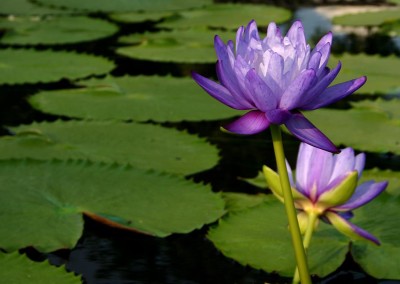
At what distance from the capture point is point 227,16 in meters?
4.01

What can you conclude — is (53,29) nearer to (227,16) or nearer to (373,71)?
(227,16)

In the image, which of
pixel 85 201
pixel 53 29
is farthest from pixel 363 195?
pixel 53 29

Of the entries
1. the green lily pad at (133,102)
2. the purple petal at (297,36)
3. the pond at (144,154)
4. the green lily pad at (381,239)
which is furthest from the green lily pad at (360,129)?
the purple petal at (297,36)

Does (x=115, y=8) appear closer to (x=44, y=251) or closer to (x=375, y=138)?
(x=375, y=138)

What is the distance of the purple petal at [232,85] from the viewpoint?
827mm

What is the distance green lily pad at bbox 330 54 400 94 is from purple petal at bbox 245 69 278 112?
1788mm

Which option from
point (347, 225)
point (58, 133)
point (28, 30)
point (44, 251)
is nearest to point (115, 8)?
point (28, 30)

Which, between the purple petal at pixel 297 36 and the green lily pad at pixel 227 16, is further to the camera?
the green lily pad at pixel 227 16

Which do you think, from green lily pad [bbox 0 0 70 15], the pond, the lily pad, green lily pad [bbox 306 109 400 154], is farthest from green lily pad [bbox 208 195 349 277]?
green lily pad [bbox 0 0 70 15]

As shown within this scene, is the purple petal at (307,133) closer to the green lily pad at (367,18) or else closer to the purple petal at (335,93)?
the purple petal at (335,93)

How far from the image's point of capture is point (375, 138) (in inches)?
80.0

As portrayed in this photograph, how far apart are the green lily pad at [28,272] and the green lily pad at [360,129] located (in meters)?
1.00

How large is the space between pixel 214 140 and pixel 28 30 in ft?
5.76

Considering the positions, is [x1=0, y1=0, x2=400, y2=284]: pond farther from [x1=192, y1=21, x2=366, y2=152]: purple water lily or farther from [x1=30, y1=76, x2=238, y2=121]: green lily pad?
[x1=192, y1=21, x2=366, y2=152]: purple water lily
